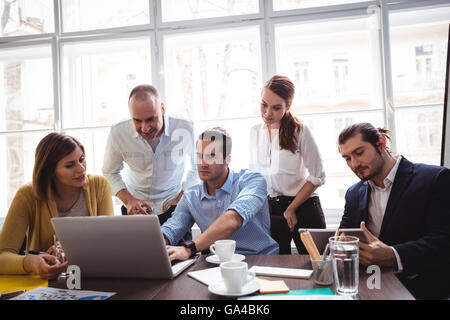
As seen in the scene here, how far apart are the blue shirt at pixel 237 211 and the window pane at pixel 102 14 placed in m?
2.15

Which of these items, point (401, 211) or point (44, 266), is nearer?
point (44, 266)

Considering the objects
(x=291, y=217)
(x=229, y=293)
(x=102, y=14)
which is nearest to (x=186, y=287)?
(x=229, y=293)

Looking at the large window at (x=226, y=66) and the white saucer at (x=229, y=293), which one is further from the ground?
the large window at (x=226, y=66)

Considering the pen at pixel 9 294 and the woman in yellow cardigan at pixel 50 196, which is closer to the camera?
the pen at pixel 9 294

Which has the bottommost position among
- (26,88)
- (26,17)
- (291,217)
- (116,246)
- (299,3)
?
(291,217)

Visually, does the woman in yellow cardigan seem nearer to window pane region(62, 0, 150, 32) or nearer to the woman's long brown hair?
the woman's long brown hair

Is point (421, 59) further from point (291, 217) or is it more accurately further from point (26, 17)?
point (26, 17)

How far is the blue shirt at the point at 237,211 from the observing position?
1.73 m

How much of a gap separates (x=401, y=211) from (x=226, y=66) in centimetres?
219

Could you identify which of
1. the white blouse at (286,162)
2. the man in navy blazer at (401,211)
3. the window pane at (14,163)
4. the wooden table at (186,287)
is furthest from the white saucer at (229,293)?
the window pane at (14,163)

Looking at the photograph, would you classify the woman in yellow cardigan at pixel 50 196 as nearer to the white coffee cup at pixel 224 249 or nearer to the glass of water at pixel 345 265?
the white coffee cup at pixel 224 249

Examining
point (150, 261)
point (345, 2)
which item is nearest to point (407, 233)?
point (150, 261)

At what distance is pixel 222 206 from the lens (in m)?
1.88

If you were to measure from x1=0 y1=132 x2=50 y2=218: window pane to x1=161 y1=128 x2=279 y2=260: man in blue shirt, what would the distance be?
7.90 feet
